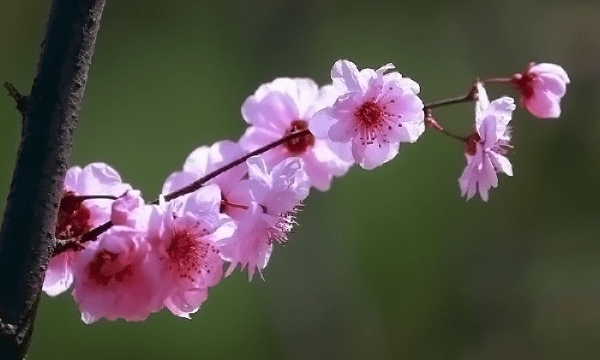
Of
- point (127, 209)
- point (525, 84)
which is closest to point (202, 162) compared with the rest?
point (127, 209)

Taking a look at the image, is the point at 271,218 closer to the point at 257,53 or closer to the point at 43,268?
the point at 43,268

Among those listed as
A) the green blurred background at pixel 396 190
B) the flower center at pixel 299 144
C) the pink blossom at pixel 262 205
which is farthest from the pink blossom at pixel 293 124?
the green blurred background at pixel 396 190

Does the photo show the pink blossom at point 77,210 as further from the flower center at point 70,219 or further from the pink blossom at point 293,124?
the pink blossom at point 293,124

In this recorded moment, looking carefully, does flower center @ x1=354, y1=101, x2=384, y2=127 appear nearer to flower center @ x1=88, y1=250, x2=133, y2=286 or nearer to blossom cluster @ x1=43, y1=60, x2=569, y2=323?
blossom cluster @ x1=43, y1=60, x2=569, y2=323

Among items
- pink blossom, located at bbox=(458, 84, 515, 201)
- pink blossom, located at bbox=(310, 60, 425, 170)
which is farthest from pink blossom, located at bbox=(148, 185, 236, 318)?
pink blossom, located at bbox=(458, 84, 515, 201)

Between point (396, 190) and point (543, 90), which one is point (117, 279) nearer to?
point (543, 90)

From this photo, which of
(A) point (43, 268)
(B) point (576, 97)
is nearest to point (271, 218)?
(A) point (43, 268)
